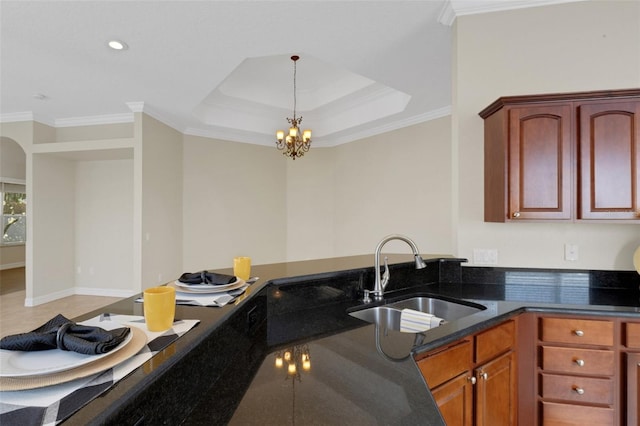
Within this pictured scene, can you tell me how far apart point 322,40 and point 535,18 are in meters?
1.63

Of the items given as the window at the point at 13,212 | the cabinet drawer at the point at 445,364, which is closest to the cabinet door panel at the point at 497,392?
the cabinet drawer at the point at 445,364

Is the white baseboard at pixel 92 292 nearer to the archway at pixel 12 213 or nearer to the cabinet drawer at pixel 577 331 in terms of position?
the archway at pixel 12 213

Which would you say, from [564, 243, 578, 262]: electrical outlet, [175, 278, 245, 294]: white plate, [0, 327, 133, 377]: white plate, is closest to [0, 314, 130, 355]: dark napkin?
[0, 327, 133, 377]: white plate

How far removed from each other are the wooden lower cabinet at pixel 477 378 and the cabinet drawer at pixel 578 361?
179 mm

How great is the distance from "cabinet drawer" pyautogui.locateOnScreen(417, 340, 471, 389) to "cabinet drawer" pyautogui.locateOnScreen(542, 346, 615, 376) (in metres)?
0.58

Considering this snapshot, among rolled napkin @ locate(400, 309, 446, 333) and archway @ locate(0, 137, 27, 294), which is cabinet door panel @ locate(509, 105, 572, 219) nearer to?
rolled napkin @ locate(400, 309, 446, 333)

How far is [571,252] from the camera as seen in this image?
6.74 ft

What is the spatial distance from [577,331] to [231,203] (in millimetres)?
4979

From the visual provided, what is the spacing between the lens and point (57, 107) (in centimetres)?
438

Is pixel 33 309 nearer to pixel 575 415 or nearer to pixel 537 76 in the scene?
pixel 575 415

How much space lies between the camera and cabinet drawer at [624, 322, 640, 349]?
1.49 m

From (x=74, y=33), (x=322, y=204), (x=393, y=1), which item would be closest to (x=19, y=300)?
(x=74, y=33)

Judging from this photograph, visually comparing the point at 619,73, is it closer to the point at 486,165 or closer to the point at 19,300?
the point at 486,165

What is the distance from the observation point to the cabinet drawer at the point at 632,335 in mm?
1491
